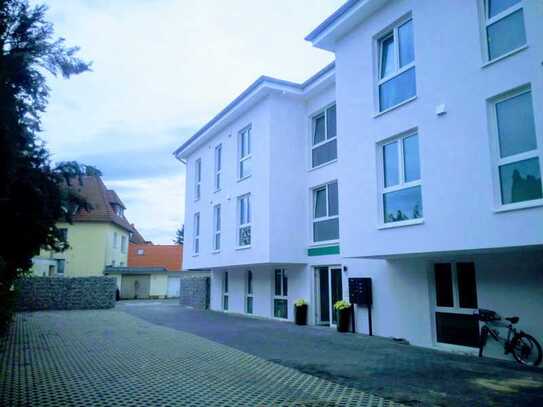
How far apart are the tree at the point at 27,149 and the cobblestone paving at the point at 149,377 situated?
1.33 meters

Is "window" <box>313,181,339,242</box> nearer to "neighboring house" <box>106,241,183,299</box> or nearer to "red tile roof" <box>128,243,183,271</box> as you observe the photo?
"neighboring house" <box>106,241,183,299</box>

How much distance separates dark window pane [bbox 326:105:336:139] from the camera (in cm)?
1578

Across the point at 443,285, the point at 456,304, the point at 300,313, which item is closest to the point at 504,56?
the point at 443,285

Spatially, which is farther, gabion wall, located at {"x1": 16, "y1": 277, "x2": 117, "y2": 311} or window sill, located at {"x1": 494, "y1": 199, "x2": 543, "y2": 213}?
gabion wall, located at {"x1": 16, "y1": 277, "x2": 117, "y2": 311}

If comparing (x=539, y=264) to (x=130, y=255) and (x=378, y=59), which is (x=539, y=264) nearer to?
(x=378, y=59)

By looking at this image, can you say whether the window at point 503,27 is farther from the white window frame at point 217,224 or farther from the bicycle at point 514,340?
the white window frame at point 217,224

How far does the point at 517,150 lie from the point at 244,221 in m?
12.3

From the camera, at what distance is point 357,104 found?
38.5ft

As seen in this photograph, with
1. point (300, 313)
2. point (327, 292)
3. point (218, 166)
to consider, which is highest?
point (218, 166)

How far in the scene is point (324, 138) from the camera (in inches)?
643

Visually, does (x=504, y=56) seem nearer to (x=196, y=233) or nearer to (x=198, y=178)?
(x=198, y=178)

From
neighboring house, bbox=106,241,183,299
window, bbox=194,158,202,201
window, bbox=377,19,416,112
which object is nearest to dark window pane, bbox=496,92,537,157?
window, bbox=377,19,416,112

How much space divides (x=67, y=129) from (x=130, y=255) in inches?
1374

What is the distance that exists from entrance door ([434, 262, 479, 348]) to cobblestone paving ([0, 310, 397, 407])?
460 cm
